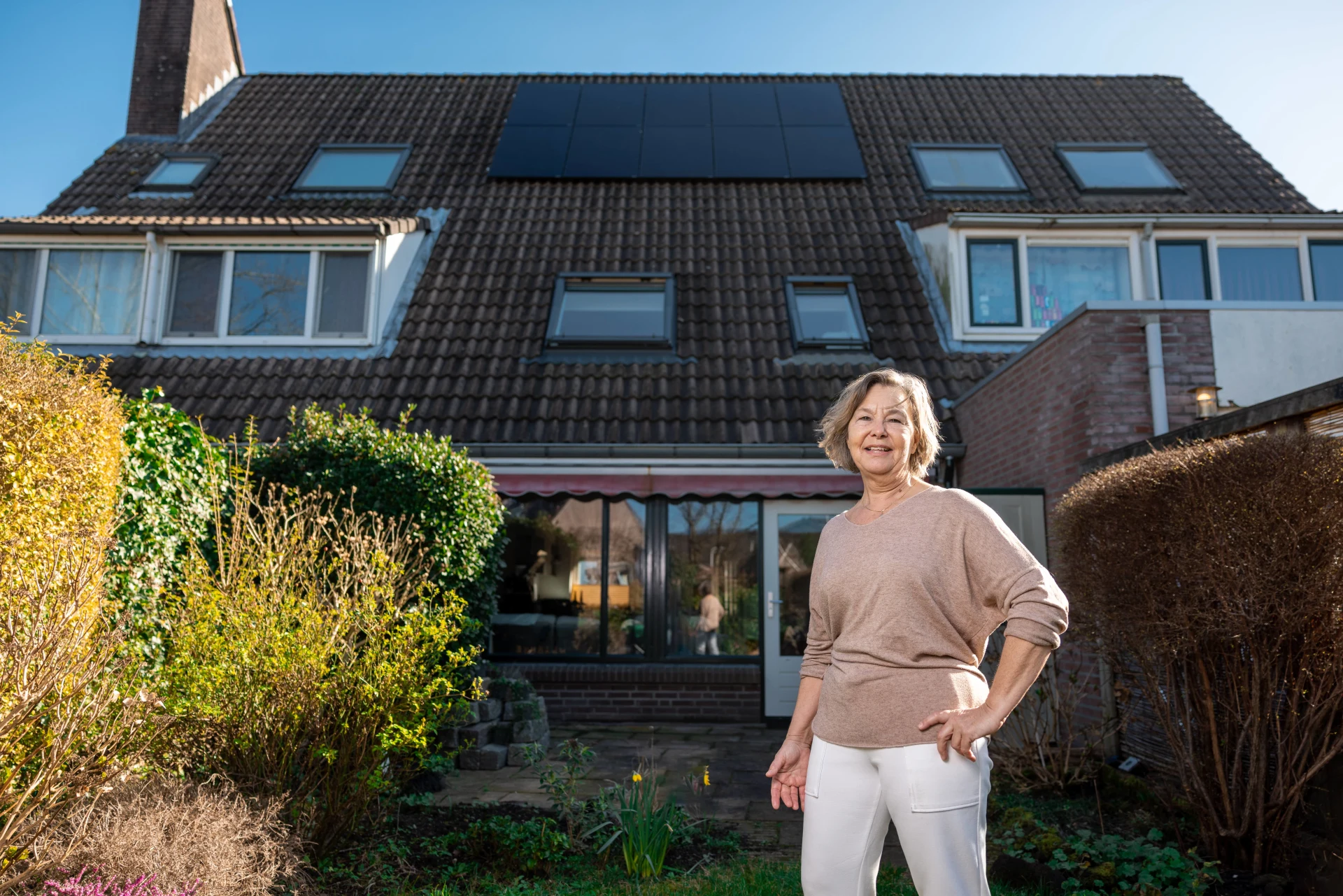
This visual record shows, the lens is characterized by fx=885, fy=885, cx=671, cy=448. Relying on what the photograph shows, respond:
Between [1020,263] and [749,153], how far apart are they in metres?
5.08

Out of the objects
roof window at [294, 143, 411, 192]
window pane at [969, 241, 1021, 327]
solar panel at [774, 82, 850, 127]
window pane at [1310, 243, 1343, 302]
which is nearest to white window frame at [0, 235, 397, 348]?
roof window at [294, 143, 411, 192]

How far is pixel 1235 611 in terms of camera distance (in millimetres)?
3961

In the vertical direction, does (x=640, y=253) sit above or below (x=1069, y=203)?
below

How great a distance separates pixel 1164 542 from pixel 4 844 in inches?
198

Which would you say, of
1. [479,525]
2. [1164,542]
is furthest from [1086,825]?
[479,525]

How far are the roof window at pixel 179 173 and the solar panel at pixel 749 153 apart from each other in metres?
7.85

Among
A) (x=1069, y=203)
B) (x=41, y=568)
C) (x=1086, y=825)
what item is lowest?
(x=1086, y=825)

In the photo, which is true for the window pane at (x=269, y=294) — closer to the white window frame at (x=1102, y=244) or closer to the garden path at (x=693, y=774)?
the garden path at (x=693, y=774)

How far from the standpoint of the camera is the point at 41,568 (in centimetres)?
388

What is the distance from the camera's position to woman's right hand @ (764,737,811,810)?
276cm

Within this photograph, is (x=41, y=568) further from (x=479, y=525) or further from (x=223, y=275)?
(x=223, y=275)

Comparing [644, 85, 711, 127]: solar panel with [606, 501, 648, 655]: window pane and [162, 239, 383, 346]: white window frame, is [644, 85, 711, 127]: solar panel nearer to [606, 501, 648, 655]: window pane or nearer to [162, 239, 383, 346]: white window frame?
[162, 239, 383, 346]: white window frame

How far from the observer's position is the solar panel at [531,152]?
13.8 m

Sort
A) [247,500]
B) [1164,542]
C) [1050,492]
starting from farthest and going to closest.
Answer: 1. [1050,492]
2. [247,500]
3. [1164,542]
